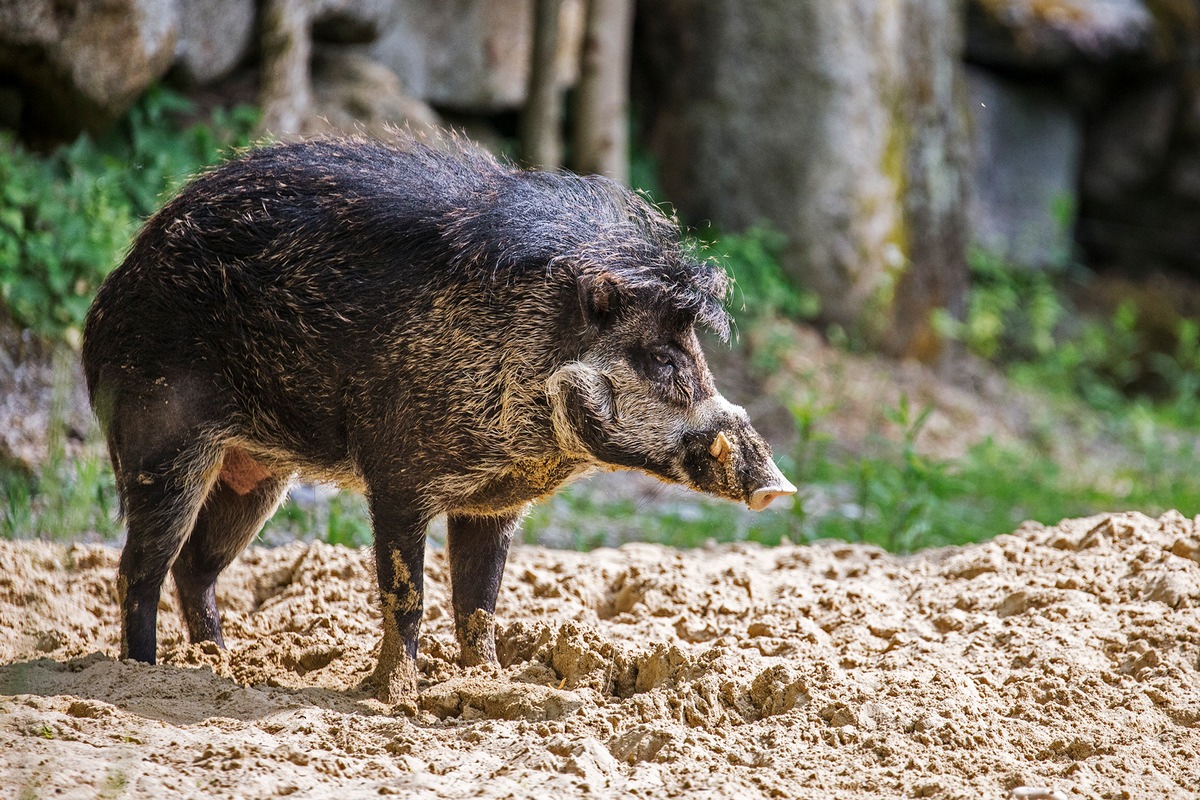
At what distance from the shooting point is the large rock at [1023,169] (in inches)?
498

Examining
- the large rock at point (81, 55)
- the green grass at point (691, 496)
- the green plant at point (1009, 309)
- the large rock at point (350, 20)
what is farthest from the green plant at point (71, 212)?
the green plant at point (1009, 309)

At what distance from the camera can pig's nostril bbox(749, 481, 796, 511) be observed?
397 centimetres

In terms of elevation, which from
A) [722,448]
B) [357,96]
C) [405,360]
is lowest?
[722,448]

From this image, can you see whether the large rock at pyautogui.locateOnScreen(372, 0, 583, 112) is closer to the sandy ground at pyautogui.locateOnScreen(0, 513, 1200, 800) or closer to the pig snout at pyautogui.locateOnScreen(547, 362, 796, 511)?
the sandy ground at pyautogui.locateOnScreen(0, 513, 1200, 800)

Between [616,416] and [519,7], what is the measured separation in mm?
6421

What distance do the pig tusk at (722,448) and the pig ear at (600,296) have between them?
53 centimetres

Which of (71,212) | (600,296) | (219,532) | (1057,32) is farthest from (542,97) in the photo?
(600,296)

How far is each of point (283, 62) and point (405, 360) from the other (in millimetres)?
4365

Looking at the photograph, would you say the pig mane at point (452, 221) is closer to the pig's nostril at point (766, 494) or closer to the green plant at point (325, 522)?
the pig's nostril at point (766, 494)

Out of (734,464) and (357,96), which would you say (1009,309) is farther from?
(734,464)

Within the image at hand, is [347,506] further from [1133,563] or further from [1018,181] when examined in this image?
[1018,181]

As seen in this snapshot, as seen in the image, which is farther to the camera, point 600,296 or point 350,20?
point 350,20

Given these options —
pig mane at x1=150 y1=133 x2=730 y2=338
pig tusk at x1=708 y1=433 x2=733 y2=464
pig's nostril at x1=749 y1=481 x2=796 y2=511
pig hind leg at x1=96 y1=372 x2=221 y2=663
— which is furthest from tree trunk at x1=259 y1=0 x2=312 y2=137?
pig's nostril at x1=749 y1=481 x2=796 y2=511

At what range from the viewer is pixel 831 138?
9.98 meters
